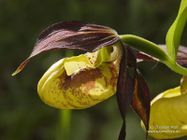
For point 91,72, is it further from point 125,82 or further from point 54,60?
point 54,60

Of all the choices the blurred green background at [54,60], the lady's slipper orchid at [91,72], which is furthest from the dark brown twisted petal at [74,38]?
the blurred green background at [54,60]

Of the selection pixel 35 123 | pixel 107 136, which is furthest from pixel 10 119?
pixel 107 136

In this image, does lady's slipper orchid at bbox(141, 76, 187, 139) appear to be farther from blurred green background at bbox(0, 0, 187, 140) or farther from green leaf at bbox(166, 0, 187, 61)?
blurred green background at bbox(0, 0, 187, 140)

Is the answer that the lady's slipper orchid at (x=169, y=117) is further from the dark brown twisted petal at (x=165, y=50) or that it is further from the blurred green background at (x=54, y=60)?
the blurred green background at (x=54, y=60)

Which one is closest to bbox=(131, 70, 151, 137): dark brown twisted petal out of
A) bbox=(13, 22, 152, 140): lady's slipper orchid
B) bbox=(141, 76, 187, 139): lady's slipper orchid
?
bbox=(13, 22, 152, 140): lady's slipper orchid

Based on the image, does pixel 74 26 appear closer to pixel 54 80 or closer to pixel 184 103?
pixel 54 80

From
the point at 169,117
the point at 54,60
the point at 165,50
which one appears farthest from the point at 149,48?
the point at 54,60
